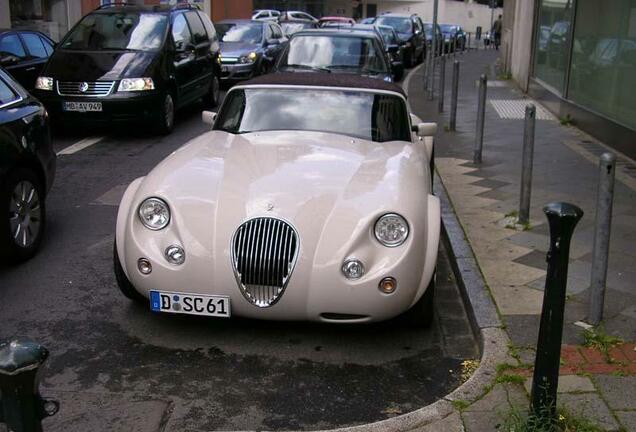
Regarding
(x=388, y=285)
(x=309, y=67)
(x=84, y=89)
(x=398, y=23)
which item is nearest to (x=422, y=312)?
(x=388, y=285)

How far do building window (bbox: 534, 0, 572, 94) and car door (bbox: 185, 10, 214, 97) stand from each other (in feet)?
20.8

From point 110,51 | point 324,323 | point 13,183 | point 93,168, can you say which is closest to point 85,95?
point 110,51

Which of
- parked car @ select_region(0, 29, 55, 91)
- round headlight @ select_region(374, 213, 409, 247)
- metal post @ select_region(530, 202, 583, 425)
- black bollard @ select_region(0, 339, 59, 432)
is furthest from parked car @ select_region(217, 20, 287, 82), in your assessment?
black bollard @ select_region(0, 339, 59, 432)

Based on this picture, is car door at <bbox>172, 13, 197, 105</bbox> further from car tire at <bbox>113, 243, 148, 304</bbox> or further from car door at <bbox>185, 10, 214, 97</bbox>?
car tire at <bbox>113, 243, 148, 304</bbox>

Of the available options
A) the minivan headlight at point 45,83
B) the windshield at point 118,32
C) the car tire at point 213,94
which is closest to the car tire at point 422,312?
the minivan headlight at point 45,83

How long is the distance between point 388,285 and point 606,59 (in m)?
7.88

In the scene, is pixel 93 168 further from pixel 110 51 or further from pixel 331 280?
pixel 331 280

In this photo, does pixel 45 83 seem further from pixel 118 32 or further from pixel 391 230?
pixel 391 230

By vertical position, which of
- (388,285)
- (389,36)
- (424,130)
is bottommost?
Answer: (388,285)

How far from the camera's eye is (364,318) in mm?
4164

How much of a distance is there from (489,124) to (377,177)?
7.86 meters

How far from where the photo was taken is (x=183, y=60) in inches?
474

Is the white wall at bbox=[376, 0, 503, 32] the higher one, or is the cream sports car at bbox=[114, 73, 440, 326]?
the white wall at bbox=[376, 0, 503, 32]

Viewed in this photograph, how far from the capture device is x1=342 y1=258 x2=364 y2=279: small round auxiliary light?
4.05m
